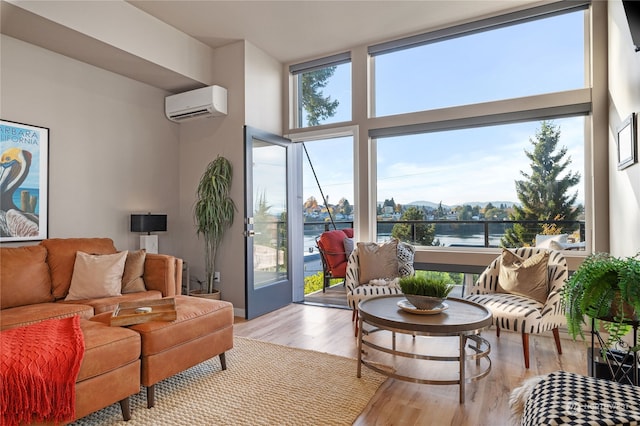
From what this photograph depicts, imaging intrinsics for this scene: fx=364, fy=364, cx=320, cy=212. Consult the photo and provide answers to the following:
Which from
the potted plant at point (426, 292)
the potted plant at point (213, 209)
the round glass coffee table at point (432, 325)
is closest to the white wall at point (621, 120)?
the round glass coffee table at point (432, 325)

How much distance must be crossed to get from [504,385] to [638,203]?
5.21 ft

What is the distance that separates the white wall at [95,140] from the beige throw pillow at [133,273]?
0.76 metres

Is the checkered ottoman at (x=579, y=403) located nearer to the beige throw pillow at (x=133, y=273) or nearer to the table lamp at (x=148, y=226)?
the beige throw pillow at (x=133, y=273)

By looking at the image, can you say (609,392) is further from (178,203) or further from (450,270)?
(178,203)

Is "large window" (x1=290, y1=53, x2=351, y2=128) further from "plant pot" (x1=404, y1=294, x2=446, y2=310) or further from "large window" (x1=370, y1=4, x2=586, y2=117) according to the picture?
"plant pot" (x1=404, y1=294, x2=446, y2=310)

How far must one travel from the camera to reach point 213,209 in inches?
165

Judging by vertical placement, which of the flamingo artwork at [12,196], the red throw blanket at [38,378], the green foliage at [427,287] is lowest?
the red throw blanket at [38,378]

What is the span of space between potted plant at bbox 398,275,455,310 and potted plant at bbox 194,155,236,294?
8.12 feet

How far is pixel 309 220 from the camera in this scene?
636 centimetres

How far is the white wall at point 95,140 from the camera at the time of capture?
3.31 meters

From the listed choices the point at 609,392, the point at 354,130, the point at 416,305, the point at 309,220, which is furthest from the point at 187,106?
the point at 609,392

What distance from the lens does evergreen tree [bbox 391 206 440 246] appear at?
4.29 metres

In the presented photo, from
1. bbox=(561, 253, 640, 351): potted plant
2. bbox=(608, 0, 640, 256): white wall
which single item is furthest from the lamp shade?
bbox=(608, 0, 640, 256): white wall

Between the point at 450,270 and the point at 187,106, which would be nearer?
the point at 450,270
